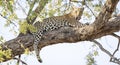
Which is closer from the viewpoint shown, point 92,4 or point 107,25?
point 107,25

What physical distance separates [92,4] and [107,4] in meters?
2.32

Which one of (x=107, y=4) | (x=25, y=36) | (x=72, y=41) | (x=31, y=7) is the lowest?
(x=107, y=4)

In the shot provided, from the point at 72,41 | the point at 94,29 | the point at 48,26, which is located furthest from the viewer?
the point at 48,26

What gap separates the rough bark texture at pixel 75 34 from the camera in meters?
5.84

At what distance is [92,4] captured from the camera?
25.1ft

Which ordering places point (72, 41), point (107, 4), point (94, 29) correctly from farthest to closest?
point (72, 41) → point (94, 29) → point (107, 4)

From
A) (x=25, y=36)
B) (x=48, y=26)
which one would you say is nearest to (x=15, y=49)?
(x=25, y=36)

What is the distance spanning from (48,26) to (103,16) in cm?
193

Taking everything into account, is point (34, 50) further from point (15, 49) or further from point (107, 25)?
point (107, 25)

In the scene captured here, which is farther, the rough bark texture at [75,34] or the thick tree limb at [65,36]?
the thick tree limb at [65,36]

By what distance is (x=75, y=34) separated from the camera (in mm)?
6438

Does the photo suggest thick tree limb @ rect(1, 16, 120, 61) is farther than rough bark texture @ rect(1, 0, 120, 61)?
Yes

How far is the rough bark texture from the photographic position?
19.2 ft

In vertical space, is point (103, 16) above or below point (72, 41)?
below
